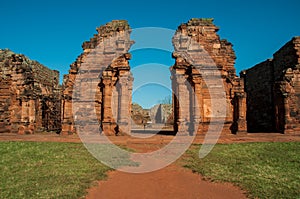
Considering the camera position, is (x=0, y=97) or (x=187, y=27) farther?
(x=0, y=97)

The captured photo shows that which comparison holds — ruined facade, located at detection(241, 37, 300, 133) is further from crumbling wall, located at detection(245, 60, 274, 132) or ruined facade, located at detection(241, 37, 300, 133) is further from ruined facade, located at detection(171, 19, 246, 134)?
ruined facade, located at detection(171, 19, 246, 134)

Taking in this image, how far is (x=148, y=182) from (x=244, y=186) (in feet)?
7.62

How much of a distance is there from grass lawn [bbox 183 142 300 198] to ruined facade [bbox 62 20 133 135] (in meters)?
5.45

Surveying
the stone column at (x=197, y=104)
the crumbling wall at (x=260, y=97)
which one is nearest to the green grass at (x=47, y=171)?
the stone column at (x=197, y=104)

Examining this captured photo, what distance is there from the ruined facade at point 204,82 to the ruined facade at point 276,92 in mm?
2737

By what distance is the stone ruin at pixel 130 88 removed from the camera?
13688 mm

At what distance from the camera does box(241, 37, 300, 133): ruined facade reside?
1432cm

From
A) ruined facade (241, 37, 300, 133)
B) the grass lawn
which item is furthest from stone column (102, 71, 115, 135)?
ruined facade (241, 37, 300, 133)

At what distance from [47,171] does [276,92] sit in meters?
13.5

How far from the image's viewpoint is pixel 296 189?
5.37m

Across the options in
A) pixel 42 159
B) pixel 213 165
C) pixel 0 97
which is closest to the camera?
pixel 213 165

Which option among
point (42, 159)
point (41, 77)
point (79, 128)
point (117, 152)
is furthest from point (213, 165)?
point (41, 77)

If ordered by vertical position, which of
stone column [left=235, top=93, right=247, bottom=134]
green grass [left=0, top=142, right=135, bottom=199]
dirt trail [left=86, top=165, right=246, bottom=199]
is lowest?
dirt trail [left=86, top=165, right=246, bottom=199]

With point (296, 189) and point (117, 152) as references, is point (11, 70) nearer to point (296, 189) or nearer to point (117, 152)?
point (117, 152)
